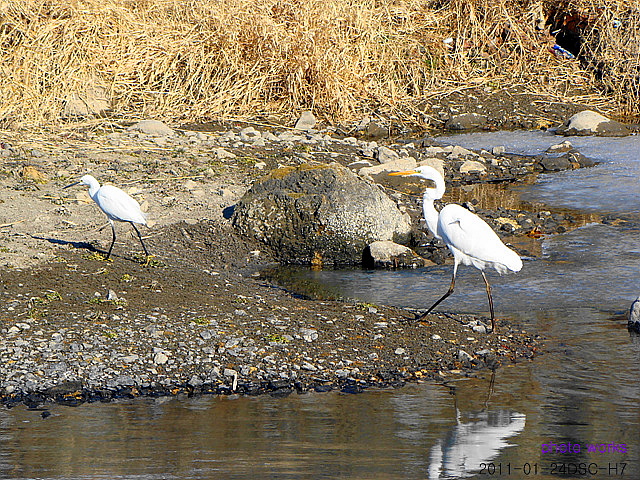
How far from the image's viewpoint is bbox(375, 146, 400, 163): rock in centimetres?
1162

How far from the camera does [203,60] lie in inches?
555

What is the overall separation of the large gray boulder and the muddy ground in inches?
9.5

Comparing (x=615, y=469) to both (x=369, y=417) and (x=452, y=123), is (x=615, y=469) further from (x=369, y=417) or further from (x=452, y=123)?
(x=452, y=123)

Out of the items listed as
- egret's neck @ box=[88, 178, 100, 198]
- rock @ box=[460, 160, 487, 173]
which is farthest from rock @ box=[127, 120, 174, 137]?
egret's neck @ box=[88, 178, 100, 198]

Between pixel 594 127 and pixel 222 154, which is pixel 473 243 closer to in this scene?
pixel 222 154

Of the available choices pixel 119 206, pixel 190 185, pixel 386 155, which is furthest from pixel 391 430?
pixel 386 155

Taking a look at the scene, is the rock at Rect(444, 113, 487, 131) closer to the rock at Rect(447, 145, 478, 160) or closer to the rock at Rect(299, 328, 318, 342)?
the rock at Rect(447, 145, 478, 160)

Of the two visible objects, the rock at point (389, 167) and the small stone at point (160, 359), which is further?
the rock at point (389, 167)

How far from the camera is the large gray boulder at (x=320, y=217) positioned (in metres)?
8.27

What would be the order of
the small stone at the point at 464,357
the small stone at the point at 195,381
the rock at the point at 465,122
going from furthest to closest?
the rock at the point at 465,122 < the small stone at the point at 464,357 < the small stone at the point at 195,381

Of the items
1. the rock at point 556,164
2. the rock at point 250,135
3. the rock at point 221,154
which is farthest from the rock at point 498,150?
the rock at point 221,154

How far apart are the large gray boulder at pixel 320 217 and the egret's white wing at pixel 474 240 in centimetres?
167

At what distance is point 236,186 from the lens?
10.0 m

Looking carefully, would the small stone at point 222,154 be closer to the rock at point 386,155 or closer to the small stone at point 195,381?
the rock at point 386,155
